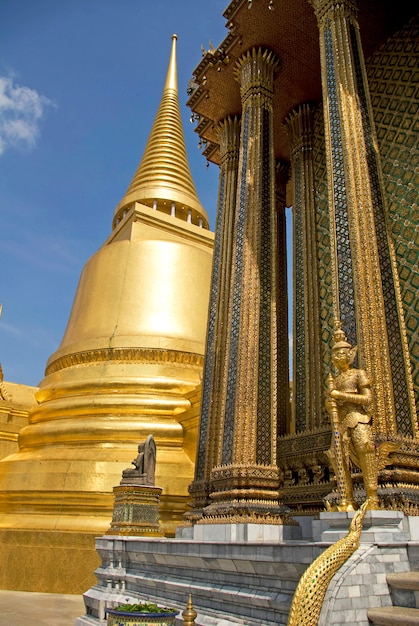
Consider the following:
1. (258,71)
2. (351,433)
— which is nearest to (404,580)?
(351,433)

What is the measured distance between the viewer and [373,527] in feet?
12.7

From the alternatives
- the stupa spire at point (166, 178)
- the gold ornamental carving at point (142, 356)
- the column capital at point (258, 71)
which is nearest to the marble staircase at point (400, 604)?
the column capital at point (258, 71)

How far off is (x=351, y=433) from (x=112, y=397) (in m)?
7.94

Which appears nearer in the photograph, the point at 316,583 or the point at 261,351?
the point at 316,583

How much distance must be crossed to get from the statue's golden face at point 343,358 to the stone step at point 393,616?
6.13 ft

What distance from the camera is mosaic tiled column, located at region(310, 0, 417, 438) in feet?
16.5

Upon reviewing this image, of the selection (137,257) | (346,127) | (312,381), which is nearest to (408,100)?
(346,127)

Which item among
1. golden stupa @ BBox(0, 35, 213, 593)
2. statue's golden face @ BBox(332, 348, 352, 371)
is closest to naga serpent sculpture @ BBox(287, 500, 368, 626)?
statue's golden face @ BBox(332, 348, 352, 371)

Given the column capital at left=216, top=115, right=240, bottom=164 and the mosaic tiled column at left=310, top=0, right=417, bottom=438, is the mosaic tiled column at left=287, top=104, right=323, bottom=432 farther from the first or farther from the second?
the mosaic tiled column at left=310, top=0, right=417, bottom=438

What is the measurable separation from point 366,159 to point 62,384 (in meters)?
8.65

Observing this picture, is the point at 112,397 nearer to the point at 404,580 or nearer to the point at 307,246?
the point at 307,246

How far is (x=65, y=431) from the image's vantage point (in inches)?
436

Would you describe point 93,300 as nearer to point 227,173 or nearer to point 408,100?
point 227,173

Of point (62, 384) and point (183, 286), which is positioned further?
point (183, 286)
